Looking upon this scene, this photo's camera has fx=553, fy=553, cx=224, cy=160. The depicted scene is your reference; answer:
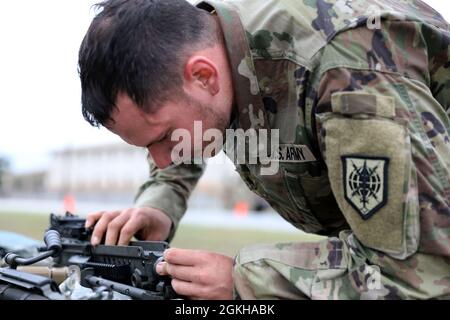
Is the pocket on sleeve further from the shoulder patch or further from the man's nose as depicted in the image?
the man's nose

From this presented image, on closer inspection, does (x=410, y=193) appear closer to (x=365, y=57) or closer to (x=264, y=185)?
(x=365, y=57)

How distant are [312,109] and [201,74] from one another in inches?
13.1

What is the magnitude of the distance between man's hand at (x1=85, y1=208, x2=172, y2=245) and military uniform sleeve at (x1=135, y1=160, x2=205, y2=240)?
0.06 meters

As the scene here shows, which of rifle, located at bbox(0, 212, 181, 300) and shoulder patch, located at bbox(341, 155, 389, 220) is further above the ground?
shoulder patch, located at bbox(341, 155, 389, 220)

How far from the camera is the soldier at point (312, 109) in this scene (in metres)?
1.30

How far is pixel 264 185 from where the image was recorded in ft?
6.59

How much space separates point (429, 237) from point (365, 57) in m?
0.47

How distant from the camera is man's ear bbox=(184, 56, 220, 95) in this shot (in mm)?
1573

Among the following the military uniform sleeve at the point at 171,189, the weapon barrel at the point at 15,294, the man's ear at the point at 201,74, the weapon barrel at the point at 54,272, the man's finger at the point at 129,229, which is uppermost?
the man's ear at the point at 201,74

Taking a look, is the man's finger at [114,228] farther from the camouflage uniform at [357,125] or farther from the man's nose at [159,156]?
the camouflage uniform at [357,125]

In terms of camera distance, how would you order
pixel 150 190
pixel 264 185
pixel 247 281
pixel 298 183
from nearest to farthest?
pixel 247 281
pixel 298 183
pixel 264 185
pixel 150 190

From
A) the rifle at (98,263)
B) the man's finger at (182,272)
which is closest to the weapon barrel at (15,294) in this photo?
the rifle at (98,263)

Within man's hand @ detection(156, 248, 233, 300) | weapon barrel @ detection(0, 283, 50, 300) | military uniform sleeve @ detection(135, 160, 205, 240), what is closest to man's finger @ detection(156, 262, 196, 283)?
man's hand @ detection(156, 248, 233, 300)
